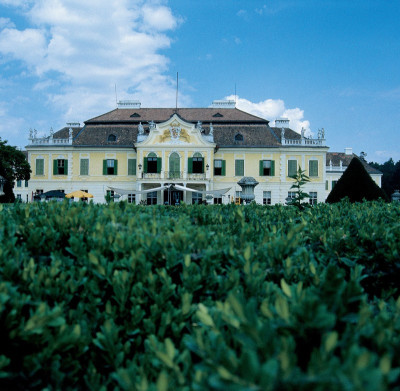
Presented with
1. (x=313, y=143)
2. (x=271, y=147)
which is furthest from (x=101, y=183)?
(x=313, y=143)

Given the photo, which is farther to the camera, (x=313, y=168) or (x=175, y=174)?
(x=313, y=168)

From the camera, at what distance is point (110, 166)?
1316 inches

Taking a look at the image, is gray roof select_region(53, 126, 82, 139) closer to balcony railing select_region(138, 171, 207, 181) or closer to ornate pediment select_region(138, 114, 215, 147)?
ornate pediment select_region(138, 114, 215, 147)

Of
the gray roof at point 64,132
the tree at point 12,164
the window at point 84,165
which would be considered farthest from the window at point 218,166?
the tree at point 12,164

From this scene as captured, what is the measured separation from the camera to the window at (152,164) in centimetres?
3169

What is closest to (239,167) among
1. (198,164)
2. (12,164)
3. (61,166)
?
(198,164)

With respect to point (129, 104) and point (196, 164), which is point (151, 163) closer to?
point (196, 164)

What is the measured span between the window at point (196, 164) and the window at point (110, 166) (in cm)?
727

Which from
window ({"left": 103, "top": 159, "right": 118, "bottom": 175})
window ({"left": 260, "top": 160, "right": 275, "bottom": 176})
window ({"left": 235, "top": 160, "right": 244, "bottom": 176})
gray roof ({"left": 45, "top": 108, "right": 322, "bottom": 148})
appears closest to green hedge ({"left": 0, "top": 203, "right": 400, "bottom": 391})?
window ({"left": 235, "top": 160, "right": 244, "bottom": 176})

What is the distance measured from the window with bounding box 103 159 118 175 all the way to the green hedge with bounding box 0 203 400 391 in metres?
30.6

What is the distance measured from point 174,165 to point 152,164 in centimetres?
203

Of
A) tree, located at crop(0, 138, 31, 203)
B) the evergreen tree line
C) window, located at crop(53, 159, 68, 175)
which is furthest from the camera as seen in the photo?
the evergreen tree line

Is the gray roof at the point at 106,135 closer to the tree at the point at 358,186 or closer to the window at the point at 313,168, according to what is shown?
the window at the point at 313,168

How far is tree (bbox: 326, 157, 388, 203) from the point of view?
15094 millimetres
